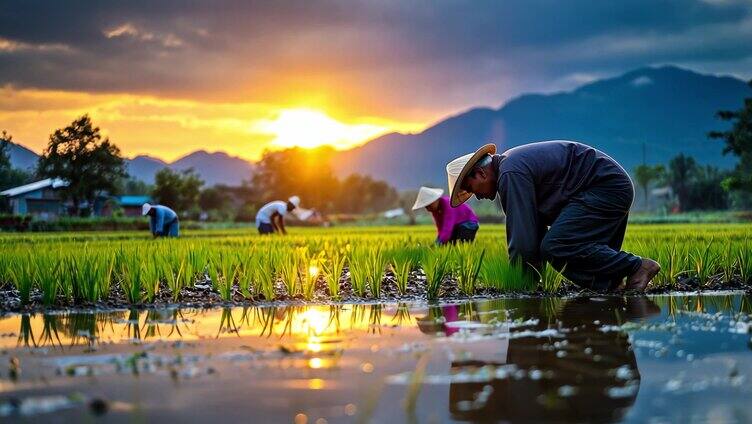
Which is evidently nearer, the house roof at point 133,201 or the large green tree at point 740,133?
the large green tree at point 740,133

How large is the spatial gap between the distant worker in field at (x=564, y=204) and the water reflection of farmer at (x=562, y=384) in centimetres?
213

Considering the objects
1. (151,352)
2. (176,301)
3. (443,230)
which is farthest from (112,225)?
(151,352)

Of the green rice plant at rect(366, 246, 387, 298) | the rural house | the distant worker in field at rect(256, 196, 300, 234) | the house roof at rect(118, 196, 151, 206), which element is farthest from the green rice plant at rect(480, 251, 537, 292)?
the house roof at rect(118, 196, 151, 206)

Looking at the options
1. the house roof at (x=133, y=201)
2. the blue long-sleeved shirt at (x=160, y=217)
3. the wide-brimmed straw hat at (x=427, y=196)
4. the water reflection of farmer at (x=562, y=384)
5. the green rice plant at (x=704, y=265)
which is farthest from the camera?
the house roof at (x=133, y=201)

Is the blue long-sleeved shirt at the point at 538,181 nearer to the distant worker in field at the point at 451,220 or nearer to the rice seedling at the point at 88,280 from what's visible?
the rice seedling at the point at 88,280

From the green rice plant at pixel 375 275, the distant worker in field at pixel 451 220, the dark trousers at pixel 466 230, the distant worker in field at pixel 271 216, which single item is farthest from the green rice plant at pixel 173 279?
the distant worker in field at pixel 271 216

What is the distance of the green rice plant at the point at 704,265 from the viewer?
695 centimetres

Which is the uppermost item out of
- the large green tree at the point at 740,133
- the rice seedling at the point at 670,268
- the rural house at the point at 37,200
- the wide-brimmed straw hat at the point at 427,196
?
the large green tree at the point at 740,133

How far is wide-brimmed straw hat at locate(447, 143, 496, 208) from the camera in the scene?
6141 mm

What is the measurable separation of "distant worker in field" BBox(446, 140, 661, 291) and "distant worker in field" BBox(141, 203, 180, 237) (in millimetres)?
11246

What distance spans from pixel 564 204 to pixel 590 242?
1.18 ft

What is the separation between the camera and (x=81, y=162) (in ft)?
194

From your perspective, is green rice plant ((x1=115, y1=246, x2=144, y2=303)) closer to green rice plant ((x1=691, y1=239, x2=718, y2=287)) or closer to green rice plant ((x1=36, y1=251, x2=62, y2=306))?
green rice plant ((x1=36, y1=251, x2=62, y2=306))

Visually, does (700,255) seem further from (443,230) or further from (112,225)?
(112,225)
